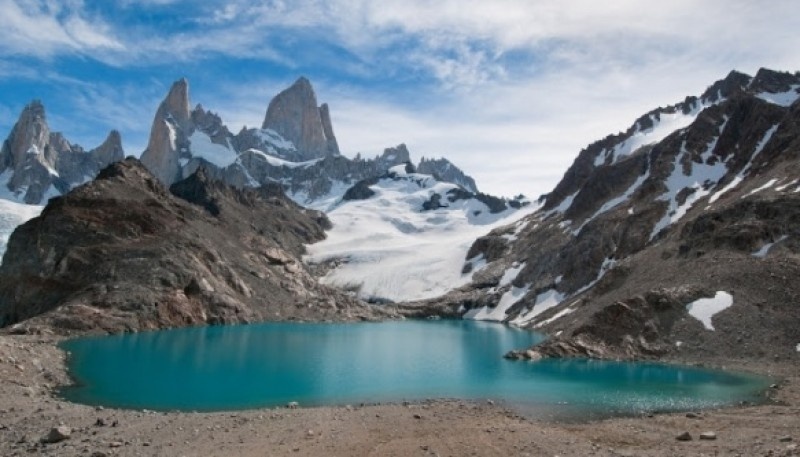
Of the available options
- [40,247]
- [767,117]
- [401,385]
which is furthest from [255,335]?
[767,117]

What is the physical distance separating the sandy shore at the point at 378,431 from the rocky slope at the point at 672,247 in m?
27.9

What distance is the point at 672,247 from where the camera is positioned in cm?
9125

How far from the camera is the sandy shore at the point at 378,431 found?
2614cm

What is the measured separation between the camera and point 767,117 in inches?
4638

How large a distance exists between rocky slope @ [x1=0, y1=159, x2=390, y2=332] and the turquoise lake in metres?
11.2

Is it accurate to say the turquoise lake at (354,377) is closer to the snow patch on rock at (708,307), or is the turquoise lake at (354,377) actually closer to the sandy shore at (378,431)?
the sandy shore at (378,431)

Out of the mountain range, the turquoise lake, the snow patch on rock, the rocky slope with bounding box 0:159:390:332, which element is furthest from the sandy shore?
the rocky slope with bounding box 0:159:390:332

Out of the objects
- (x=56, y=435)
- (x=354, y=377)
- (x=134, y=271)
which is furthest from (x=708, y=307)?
(x=134, y=271)

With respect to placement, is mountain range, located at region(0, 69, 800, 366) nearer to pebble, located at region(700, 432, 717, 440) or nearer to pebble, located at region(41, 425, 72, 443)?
pebble, located at region(700, 432, 717, 440)

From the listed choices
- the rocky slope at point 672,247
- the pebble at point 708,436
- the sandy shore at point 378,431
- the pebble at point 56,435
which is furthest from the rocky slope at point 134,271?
the pebble at point 708,436

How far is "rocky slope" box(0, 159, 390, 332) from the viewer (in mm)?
93062

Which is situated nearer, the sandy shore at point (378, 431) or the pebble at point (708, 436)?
the sandy shore at point (378, 431)

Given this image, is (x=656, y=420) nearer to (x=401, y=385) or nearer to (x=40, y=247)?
(x=401, y=385)

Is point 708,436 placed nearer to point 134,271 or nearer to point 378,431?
point 378,431
